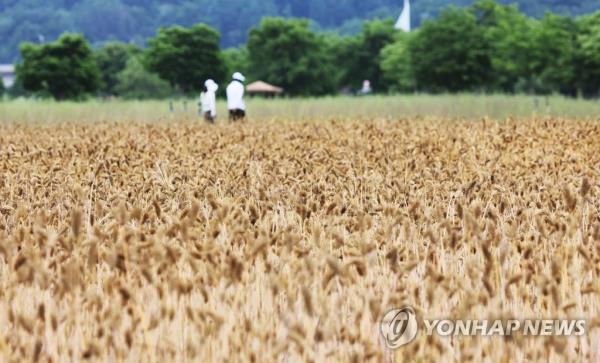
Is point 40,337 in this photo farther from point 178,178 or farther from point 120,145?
point 120,145

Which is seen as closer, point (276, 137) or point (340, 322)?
point (340, 322)

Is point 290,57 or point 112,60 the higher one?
point 290,57

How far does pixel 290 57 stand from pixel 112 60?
5356 centimetres

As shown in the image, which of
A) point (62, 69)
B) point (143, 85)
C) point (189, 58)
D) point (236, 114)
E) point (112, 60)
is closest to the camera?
point (236, 114)

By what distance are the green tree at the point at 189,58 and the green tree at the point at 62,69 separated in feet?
31.8

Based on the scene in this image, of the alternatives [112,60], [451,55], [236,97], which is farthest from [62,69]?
[236,97]

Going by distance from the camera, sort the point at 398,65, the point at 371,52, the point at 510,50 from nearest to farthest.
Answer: the point at 510,50, the point at 398,65, the point at 371,52

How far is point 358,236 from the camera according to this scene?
6.72 metres

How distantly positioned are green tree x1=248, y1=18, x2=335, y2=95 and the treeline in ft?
0.35

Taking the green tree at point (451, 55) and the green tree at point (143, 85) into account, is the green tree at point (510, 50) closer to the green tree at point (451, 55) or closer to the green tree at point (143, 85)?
the green tree at point (451, 55)

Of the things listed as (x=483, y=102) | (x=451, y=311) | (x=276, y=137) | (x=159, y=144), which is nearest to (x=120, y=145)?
(x=159, y=144)

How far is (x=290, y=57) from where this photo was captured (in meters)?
116

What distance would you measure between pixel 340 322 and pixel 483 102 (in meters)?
29.8

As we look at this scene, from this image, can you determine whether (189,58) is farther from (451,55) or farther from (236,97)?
(236,97)
